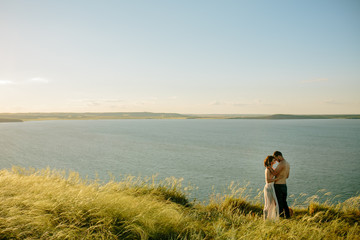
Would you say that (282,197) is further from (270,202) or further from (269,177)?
(269,177)

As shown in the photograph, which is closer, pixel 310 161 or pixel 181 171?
pixel 181 171

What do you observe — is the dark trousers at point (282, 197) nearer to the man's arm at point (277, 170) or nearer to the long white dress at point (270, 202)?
the long white dress at point (270, 202)

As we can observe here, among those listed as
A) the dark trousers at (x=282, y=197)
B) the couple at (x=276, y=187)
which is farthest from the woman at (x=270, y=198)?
the dark trousers at (x=282, y=197)

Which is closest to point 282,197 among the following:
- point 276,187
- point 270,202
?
point 276,187

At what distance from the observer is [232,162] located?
106 feet

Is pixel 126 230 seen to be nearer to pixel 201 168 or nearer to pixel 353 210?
pixel 353 210

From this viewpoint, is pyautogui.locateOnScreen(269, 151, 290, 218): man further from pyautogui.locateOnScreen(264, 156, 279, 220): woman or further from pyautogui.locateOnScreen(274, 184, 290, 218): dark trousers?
pyautogui.locateOnScreen(264, 156, 279, 220): woman

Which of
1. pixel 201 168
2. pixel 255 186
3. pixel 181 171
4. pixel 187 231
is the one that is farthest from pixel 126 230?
pixel 201 168

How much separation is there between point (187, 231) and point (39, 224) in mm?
2987

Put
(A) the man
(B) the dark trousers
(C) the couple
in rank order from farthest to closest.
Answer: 1. (B) the dark trousers
2. (A) the man
3. (C) the couple

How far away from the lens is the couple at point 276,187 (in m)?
8.21

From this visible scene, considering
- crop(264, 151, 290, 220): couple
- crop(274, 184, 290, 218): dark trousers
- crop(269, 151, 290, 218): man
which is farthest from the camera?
crop(274, 184, 290, 218): dark trousers

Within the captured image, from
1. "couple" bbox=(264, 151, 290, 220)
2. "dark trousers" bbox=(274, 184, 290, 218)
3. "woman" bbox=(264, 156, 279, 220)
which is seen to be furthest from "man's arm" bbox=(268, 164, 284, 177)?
"dark trousers" bbox=(274, 184, 290, 218)

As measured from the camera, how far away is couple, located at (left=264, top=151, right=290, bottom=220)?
821 centimetres
